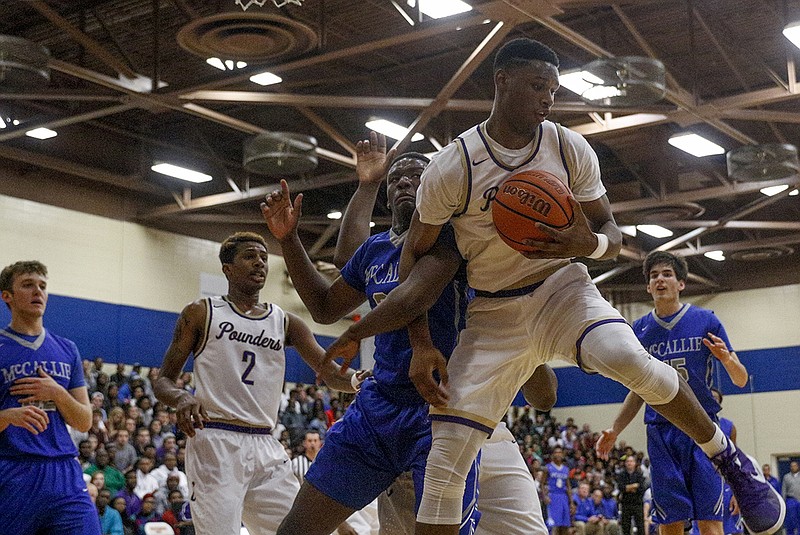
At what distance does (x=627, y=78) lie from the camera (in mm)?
13242

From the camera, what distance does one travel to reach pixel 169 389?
6.06m

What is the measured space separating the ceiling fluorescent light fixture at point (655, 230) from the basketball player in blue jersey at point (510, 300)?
21.1 meters

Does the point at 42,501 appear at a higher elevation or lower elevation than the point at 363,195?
lower

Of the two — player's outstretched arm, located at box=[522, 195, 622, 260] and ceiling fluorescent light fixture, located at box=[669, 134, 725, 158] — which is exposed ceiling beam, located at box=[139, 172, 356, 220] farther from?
player's outstretched arm, located at box=[522, 195, 622, 260]

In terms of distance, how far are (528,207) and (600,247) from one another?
0.39m

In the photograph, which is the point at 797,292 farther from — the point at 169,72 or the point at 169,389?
the point at 169,389

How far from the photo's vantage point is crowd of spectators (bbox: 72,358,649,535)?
48.6ft

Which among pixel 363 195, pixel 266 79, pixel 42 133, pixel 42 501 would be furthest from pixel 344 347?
pixel 42 133

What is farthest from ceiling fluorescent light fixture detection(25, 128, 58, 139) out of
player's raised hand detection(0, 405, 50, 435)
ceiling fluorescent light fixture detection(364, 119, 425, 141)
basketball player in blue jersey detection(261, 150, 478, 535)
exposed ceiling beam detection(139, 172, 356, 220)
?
basketball player in blue jersey detection(261, 150, 478, 535)

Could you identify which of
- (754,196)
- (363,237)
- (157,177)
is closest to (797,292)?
(754,196)

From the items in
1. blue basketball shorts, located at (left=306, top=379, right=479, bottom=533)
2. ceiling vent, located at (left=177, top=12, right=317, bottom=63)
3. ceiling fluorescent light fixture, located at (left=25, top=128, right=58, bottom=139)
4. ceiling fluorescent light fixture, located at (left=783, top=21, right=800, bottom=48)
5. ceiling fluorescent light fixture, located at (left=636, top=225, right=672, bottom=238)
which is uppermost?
ceiling fluorescent light fixture, located at (left=25, top=128, right=58, bottom=139)

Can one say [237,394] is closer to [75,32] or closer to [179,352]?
[179,352]

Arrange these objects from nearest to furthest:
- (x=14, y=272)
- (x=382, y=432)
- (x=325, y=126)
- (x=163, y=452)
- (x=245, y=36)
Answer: (x=382, y=432)
(x=14, y=272)
(x=245, y=36)
(x=163, y=452)
(x=325, y=126)

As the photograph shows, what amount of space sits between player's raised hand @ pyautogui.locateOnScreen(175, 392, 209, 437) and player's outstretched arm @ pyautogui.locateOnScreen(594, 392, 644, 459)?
2.63 meters
